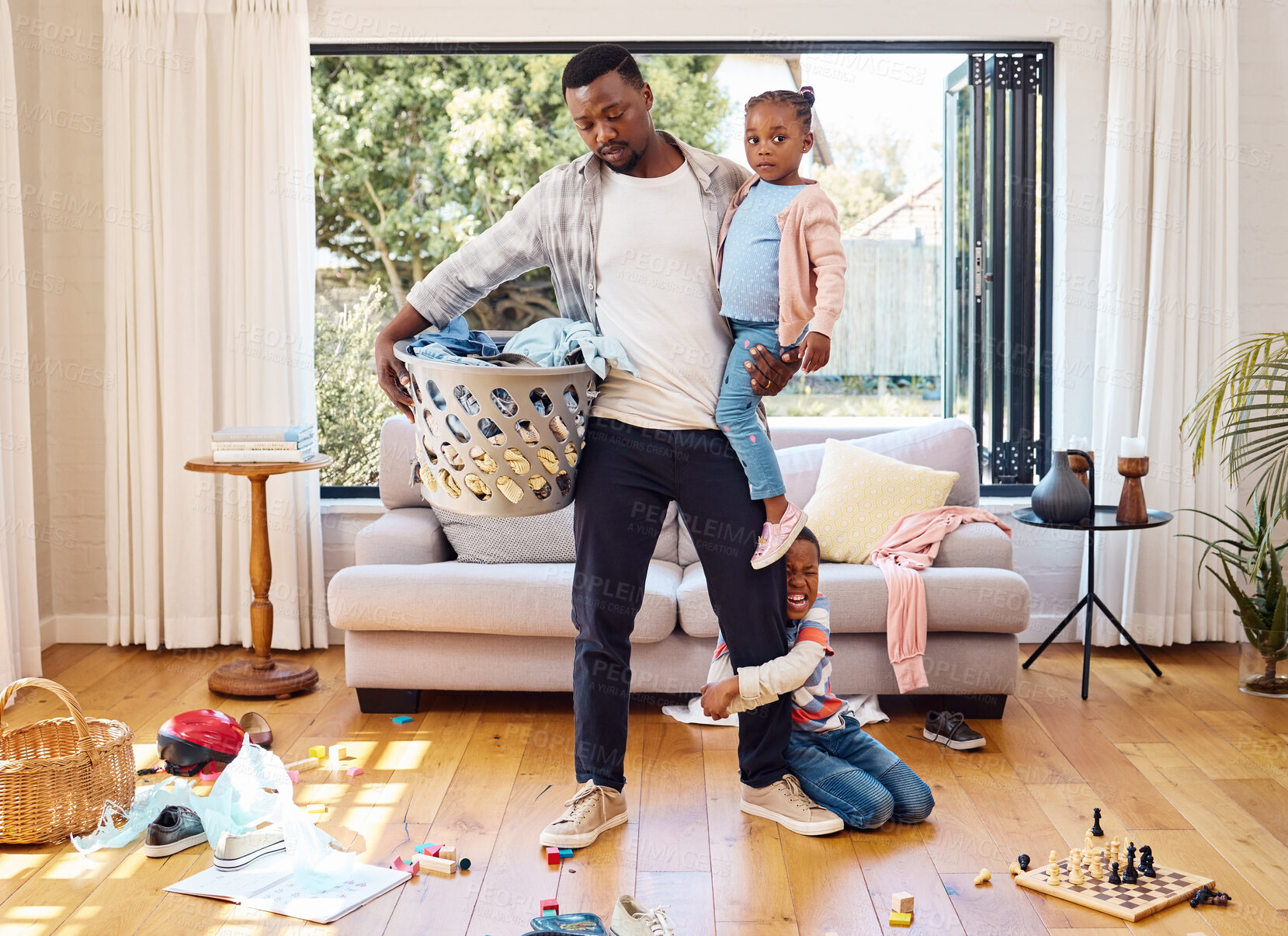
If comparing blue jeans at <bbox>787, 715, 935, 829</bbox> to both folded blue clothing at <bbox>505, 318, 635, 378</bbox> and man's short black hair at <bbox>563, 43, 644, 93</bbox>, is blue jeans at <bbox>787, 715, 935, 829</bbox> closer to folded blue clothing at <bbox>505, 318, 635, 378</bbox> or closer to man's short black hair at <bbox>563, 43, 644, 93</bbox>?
folded blue clothing at <bbox>505, 318, 635, 378</bbox>

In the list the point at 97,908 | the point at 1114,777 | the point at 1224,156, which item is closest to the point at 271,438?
the point at 97,908

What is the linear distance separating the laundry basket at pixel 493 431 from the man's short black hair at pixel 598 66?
51cm

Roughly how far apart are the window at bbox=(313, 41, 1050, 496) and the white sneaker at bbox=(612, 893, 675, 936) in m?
2.69

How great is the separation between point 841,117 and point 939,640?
2.07 meters

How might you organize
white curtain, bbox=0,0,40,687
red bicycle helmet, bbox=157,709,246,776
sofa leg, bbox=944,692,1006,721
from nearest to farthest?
red bicycle helmet, bbox=157,709,246,776, sofa leg, bbox=944,692,1006,721, white curtain, bbox=0,0,40,687

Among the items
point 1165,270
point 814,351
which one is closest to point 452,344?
point 814,351

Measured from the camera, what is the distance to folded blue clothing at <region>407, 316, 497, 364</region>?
6.95 ft

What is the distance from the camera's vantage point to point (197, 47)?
4113mm

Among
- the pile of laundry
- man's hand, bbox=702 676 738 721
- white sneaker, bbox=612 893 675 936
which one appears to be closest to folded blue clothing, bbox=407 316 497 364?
the pile of laundry

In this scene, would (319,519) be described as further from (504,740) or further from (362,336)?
(504,740)

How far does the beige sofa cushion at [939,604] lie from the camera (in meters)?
3.36

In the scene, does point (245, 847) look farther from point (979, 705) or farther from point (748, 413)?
point (979, 705)

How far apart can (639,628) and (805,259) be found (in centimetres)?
146

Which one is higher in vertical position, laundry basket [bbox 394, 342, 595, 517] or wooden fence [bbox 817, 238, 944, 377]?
wooden fence [bbox 817, 238, 944, 377]
